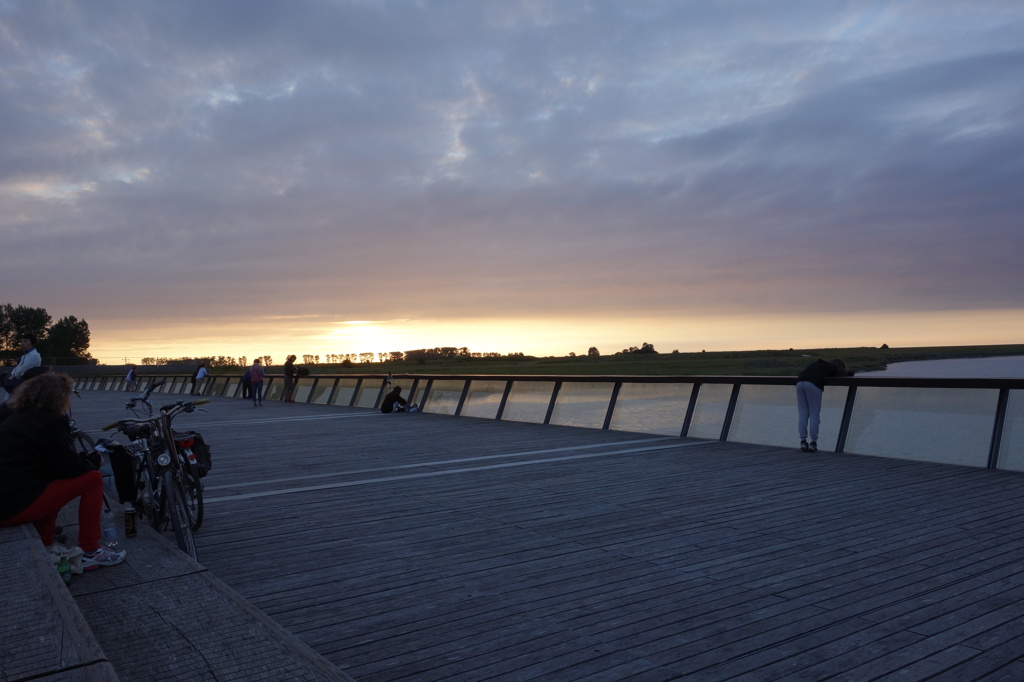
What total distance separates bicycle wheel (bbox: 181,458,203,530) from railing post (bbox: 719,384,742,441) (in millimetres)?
8345

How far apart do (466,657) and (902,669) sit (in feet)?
6.50

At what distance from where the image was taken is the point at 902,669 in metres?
3.35

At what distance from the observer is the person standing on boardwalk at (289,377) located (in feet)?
93.5

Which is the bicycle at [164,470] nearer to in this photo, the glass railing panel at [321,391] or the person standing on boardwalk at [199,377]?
the glass railing panel at [321,391]

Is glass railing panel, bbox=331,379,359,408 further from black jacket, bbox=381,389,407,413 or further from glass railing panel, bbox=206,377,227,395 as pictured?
glass railing panel, bbox=206,377,227,395

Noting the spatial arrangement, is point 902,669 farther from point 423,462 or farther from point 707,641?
point 423,462

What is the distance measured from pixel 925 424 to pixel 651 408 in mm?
4716

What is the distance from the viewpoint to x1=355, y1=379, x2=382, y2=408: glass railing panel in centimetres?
2375

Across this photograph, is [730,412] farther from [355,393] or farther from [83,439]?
[355,393]

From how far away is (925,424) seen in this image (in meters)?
10.0

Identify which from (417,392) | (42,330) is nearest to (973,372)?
(417,392)

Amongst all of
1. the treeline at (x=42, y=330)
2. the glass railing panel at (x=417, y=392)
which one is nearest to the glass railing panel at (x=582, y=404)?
the glass railing panel at (x=417, y=392)

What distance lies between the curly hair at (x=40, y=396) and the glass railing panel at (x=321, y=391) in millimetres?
22051

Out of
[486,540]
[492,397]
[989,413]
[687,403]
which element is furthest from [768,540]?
[492,397]
